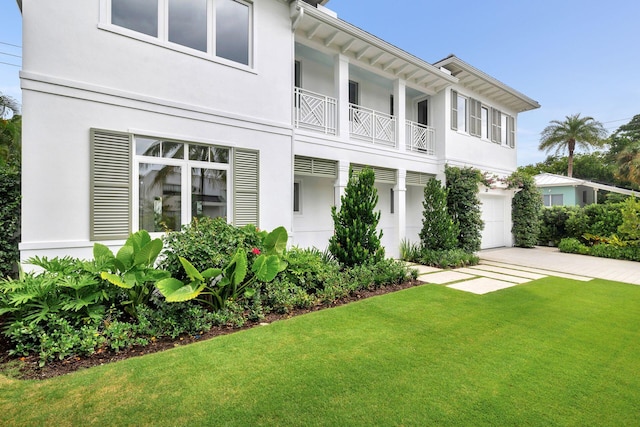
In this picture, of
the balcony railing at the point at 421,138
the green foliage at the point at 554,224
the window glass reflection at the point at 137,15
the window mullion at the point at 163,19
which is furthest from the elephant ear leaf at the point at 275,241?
the green foliage at the point at 554,224

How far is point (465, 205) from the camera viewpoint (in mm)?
12141

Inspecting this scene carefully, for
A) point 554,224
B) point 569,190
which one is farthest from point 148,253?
point 569,190

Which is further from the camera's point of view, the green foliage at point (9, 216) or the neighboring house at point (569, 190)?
the neighboring house at point (569, 190)

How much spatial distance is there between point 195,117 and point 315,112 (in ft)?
12.8

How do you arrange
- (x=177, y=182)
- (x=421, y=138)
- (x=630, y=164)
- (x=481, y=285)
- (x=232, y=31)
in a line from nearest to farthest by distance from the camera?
(x=177, y=182), (x=232, y=31), (x=481, y=285), (x=421, y=138), (x=630, y=164)

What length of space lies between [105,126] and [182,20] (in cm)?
282

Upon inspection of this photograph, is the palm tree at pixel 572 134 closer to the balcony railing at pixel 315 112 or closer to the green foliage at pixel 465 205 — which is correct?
the green foliage at pixel 465 205

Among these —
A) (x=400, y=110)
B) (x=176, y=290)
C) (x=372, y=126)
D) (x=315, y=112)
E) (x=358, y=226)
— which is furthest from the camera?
(x=400, y=110)

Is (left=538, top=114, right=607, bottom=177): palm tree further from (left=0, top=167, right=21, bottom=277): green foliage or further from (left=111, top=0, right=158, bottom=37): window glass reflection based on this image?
(left=0, top=167, right=21, bottom=277): green foliage

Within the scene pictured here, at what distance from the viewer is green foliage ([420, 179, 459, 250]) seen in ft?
35.7

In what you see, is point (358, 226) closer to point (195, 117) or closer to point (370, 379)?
point (195, 117)

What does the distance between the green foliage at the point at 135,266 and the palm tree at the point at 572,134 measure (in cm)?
3537

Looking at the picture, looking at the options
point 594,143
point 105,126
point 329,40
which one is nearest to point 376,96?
point 329,40

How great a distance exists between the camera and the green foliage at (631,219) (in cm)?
1196
